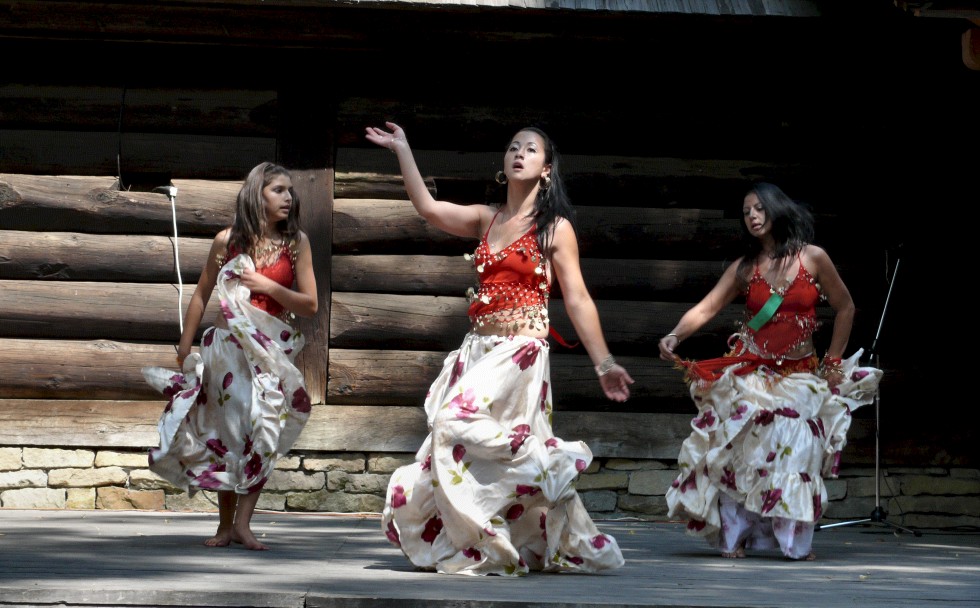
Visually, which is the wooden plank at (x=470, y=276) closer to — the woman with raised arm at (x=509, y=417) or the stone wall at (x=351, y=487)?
the stone wall at (x=351, y=487)

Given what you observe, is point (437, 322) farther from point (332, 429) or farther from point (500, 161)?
point (500, 161)

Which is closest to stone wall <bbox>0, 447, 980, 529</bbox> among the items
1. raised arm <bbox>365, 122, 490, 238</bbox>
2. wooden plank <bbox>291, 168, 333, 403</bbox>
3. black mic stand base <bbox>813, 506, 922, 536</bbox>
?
black mic stand base <bbox>813, 506, 922, 536</bbox>

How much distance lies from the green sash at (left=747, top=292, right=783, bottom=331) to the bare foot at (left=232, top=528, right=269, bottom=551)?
260 cm

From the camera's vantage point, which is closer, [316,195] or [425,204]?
[425,204]

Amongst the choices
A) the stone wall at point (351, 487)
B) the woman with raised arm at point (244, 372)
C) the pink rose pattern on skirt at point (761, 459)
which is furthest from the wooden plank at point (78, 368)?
the pink rose pattern on skirt at point (761, 459)

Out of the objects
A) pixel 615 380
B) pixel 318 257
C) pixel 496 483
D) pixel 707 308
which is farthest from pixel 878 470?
pixel 496 483

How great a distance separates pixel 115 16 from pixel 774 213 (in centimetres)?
416

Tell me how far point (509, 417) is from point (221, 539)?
163 cm

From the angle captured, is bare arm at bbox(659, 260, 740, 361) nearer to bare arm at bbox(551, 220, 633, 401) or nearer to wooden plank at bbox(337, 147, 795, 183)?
bare arm at bbox(551, 220, 633, 401)

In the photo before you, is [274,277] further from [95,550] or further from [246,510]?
[95,550]

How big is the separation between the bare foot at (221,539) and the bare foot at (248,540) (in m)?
0.03

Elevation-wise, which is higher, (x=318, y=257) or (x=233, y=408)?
(x=318, y=257)

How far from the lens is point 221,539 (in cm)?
595

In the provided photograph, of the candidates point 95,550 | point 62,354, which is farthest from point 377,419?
point 95,550
